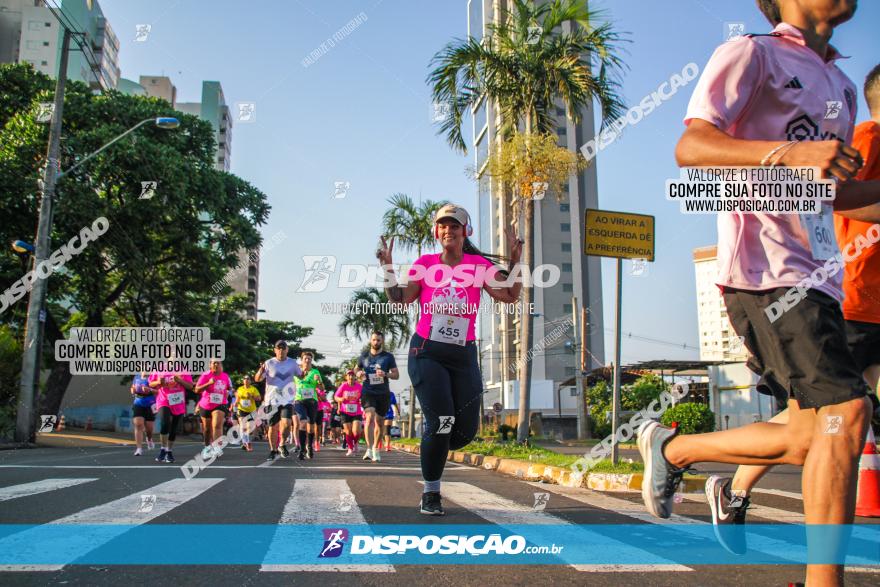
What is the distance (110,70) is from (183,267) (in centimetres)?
8768

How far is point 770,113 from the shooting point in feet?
9.18

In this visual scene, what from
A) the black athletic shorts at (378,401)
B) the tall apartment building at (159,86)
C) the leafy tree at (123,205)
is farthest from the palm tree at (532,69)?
the tall apartment building at (159,86)

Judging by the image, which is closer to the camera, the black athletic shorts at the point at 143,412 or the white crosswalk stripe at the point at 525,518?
the white crosswalk stripe at the point at 525,518

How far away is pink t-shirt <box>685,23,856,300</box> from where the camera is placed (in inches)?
105

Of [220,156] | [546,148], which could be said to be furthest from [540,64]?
[220,156]

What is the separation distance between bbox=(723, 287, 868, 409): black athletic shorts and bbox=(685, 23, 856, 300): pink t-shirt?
10 cm

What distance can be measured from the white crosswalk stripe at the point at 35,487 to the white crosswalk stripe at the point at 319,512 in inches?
81.2

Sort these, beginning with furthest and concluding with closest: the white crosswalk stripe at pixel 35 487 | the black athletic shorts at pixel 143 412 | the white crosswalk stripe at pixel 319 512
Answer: the black athletic shorts at pixel 143 412
the white crosswalk stripe at pixel 35 487
the white crosswalk stripe at pixel 319 512

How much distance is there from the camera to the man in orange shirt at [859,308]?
306 centimetres

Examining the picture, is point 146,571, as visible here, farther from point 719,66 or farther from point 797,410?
point 719,66

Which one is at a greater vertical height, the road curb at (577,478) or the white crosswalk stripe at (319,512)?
the white crosswalk stripe at (319,512)

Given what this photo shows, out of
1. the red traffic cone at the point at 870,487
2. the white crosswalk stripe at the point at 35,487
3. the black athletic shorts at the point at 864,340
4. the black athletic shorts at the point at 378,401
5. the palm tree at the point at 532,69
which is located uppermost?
the palm tree at the point at 532,69

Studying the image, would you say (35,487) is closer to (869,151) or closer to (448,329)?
(448,329)

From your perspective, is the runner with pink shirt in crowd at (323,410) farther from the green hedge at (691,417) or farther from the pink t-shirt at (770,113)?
the pink t-shirt at (770,113)
